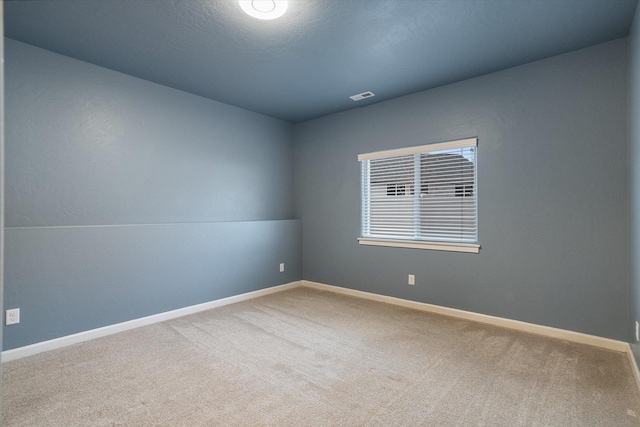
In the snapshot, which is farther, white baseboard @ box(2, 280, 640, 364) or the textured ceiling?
white baseboard @ box(2, 280, 640, 364)

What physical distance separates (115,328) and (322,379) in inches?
86.0

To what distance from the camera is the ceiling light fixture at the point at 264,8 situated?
2.26 meters

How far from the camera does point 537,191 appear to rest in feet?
10.3

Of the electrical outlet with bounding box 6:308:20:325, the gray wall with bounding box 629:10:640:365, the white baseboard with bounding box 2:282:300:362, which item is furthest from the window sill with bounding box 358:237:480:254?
the electrical outlet with bounding box 6:308:20:325

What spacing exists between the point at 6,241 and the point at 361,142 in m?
3.78

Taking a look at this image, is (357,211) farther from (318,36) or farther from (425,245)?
(318,36)

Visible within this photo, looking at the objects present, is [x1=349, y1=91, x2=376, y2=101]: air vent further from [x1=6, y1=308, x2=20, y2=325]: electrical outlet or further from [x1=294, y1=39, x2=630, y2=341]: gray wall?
[x1=6, y1=308, x2=20, y2=325]: electrical outlet

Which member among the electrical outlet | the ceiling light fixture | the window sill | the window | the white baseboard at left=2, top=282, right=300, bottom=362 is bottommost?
the white baseboard at left=2, top=282, right=300, bottom=362

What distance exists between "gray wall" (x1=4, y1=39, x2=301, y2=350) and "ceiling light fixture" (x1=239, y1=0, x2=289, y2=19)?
73.6 inches

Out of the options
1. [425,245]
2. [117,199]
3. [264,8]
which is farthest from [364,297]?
[264,8]

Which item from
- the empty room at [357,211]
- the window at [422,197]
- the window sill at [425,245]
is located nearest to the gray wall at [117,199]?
the empty room at [357,211]

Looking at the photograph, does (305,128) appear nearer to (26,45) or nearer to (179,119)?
(179,119)

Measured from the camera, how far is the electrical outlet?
2.63 m

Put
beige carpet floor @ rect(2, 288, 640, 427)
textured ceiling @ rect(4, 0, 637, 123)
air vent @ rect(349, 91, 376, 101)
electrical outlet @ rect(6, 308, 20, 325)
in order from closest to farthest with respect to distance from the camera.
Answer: beige carpet floor @ rect(2, 288, 640, 427), textured ceiling @ rect(4, 0, 637, 123), electrical outlet @ rect(6, 308, 20, 325), air vent @ rect(349, 91, 376, 101)
